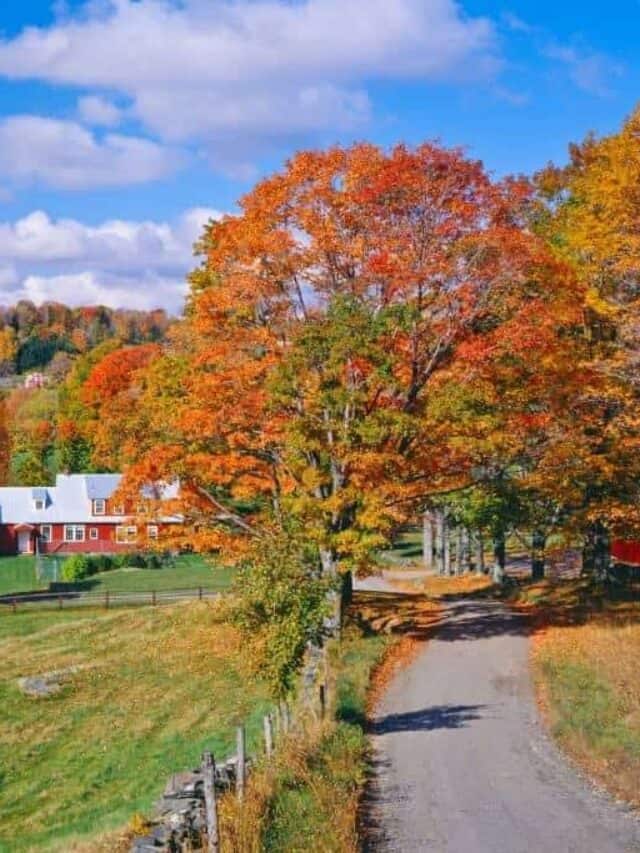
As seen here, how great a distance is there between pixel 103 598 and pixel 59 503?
93.3 feet

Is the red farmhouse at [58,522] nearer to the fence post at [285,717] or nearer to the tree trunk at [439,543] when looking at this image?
the tree trunk at [439,543]

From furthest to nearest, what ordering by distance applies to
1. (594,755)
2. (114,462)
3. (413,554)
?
(114,462)
(413,554)
(594,755)

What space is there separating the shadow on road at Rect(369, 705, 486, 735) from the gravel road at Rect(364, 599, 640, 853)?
0.9 inches

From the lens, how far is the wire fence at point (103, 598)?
48.8m

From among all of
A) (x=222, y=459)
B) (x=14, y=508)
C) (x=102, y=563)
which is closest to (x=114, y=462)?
(x=14, y=508)

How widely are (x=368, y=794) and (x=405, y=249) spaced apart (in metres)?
15.3

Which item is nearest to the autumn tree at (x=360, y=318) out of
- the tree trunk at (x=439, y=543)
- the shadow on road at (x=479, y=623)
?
the shadow on road at (x=479, y=623)

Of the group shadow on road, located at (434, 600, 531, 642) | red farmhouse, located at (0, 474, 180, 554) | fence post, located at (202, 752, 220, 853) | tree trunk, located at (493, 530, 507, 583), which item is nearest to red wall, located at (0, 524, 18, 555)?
red farmhouse, located at (0, 474, 180, 554)

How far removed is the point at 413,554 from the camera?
72.4m

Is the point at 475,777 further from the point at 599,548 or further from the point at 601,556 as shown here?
the point at 601,556

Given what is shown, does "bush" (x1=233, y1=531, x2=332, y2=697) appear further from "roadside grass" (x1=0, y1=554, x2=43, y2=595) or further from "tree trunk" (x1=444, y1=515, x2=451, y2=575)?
"roadside grass" (x1=0, y1=554, x2=43, y2=595)

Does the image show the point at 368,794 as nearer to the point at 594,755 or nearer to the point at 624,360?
the point at 594,755

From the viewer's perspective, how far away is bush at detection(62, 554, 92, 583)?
62.5 metres

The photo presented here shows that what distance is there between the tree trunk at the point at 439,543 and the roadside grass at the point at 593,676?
11.9 meters
